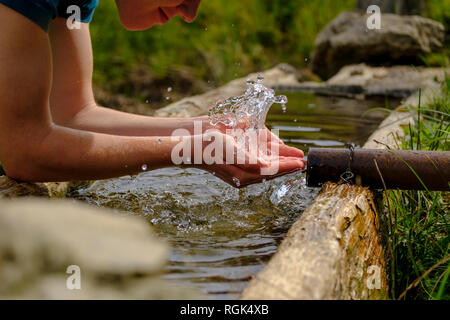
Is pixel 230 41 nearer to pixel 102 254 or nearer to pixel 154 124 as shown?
pixel 154 124

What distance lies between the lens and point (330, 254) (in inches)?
65.6

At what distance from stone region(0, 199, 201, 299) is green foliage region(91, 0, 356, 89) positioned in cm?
629

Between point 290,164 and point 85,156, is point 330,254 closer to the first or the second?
point 290,164

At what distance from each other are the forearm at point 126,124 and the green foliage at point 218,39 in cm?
485

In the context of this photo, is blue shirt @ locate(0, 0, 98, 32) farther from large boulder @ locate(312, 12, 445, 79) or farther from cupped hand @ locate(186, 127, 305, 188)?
large boulder @ locate(312, 12, 445, 79)

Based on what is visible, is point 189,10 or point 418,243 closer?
point 418,243

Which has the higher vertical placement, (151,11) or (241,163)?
(151,11)

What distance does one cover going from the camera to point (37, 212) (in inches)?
58.7

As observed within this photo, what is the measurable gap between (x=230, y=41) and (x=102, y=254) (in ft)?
24.9

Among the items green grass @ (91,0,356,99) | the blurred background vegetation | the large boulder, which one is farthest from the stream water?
green grass @ (91,0,356,99)

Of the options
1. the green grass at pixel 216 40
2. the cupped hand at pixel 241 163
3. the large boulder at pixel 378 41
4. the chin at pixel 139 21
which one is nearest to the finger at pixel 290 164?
the cupped hand at pixel 241 163

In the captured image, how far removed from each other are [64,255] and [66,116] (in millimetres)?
1591

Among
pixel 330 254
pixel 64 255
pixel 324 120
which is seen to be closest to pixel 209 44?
pixel 324 120

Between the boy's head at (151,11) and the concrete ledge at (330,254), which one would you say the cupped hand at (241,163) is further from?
the boy's head at (151,11)
